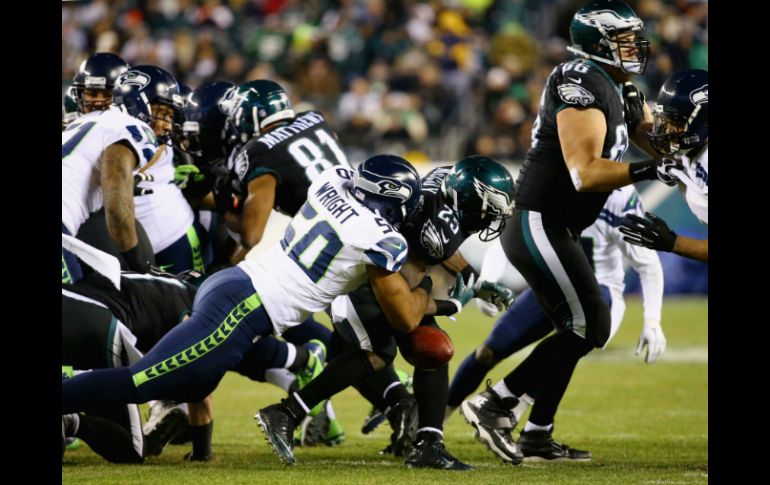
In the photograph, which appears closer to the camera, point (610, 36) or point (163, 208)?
point (610, 36)

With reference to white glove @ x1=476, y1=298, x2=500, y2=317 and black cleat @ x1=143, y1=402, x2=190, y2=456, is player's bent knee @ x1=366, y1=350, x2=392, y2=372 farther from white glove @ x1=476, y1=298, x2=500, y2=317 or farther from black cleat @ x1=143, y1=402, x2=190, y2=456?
black cleat @ x1=143, y1=402, x2=190, y2=456

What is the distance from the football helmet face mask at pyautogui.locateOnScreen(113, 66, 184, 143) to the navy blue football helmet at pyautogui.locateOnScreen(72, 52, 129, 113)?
231 mm

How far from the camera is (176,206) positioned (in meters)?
5.74

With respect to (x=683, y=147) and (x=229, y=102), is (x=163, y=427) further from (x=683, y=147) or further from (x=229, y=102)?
(x=683, y=147)

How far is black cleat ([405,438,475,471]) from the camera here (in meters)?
4.52

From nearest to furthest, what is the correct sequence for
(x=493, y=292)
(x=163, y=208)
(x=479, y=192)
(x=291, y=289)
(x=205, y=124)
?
(x=291, y=289)
(x=479, y=192)
(x=493, y=292)
(x=163, y=208)
(x=205, y=124)

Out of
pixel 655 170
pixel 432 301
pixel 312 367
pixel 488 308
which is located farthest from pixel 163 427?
pixel 655 170

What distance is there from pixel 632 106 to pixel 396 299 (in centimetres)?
169

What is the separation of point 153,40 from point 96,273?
1105 centimetres

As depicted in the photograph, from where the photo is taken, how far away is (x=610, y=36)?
15.8 ft

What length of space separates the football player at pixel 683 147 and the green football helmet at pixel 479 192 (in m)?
0.51

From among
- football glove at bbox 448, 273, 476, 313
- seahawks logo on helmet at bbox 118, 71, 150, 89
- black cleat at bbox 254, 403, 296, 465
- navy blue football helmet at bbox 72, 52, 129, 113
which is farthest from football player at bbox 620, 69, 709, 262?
navy blue football helmet at bbox 72, 52, 129, 113

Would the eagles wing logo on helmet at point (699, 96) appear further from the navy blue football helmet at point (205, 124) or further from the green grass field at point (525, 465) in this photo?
the navy blue football helmet at point (205, 124)
